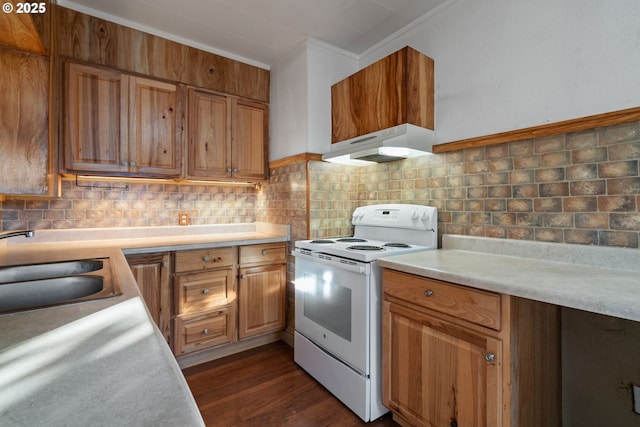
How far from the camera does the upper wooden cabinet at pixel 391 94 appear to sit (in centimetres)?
188

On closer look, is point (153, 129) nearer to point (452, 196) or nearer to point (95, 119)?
point (95, 119)

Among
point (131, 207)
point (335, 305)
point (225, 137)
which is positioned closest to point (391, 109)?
point (335, 305)

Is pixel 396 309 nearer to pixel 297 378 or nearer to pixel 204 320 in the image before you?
pixel 297 378

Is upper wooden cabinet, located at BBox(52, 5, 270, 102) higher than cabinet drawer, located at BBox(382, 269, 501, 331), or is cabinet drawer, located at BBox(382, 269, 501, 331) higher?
upper wooden cabinet, located at BBox(52, 5, 270, 102)

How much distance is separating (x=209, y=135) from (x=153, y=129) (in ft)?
1.35

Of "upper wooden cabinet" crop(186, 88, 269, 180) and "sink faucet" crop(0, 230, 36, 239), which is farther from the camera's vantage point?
"upper wooden cabinet" crop(186, 88, 269, 180)

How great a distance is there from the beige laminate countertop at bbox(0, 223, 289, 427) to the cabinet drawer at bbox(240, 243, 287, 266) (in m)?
1.47

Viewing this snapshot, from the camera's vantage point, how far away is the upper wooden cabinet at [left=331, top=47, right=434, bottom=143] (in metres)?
1.88

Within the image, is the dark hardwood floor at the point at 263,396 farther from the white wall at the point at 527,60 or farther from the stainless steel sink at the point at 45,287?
the white wall at the point at 527,60

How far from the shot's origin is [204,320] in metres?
2.23

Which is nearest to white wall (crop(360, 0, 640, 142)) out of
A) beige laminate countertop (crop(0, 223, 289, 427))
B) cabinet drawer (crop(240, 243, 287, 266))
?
cabinet drawer (crop(240, 243, 287, 266))

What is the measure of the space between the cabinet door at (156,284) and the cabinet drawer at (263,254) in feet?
1.80

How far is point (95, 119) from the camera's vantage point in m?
2.09

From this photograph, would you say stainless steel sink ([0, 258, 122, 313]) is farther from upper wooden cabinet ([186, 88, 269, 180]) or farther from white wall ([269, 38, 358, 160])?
white wall ([269, 38, 358, 160])
